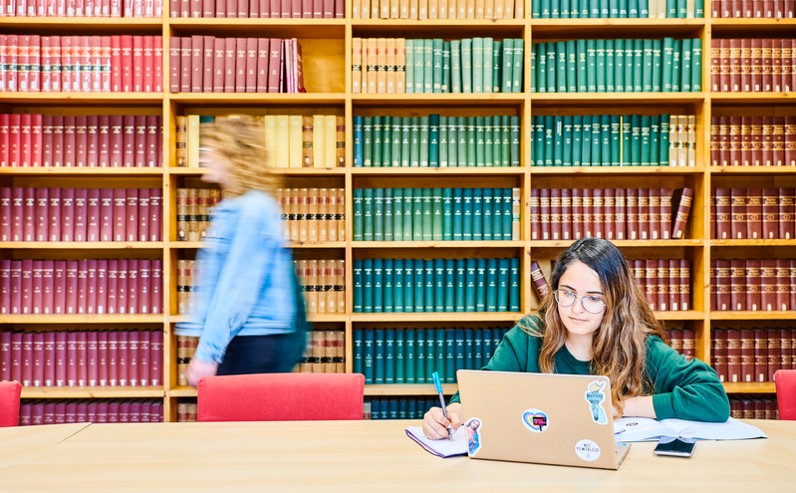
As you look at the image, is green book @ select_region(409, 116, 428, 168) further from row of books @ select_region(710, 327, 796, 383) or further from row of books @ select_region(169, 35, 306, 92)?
row of books @ select_region(710, 327, 796, 383)

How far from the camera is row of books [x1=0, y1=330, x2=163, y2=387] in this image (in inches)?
123

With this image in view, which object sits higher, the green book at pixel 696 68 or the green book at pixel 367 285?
the green book at pixel 696 68

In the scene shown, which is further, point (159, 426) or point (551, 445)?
point (159, 426)

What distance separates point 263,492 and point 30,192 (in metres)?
2.49

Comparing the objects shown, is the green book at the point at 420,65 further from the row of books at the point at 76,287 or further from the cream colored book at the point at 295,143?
the row of books at the point at 76,287

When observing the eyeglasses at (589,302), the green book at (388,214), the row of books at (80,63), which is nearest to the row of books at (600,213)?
the green book at (388,214)

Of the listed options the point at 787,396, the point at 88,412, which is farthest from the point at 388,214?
the point at 787,396

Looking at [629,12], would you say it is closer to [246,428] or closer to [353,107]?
[353,107]

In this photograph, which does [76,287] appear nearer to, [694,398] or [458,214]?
[458,214]

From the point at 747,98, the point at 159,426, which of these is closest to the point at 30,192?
the point at 159,426

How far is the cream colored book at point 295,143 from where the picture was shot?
10.3 feet

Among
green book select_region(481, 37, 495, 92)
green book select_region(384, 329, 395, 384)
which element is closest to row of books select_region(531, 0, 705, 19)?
green book select_region(481, 37, 495, 92)

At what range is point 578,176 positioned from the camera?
11.2 feet

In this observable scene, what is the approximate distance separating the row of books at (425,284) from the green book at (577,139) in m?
0.56
